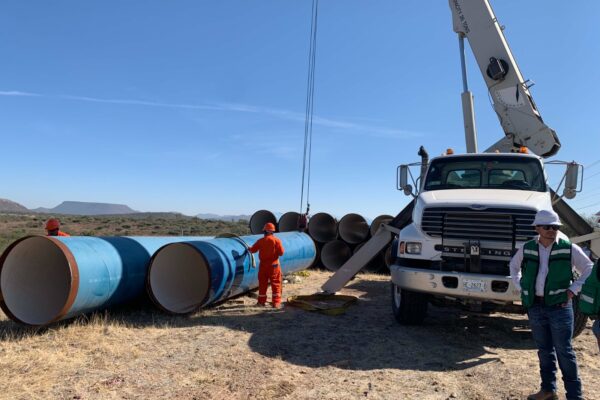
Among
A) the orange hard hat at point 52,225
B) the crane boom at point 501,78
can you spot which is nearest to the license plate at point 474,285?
the crane boom at point 501,78

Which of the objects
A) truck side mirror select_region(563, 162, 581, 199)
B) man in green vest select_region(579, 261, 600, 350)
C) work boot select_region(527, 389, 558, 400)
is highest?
truck side mirror select_region(563, 162, 581, 199)

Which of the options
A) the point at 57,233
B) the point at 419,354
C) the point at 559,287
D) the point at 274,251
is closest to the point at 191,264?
the point at 274,251

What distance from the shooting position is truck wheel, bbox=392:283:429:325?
6641 mm

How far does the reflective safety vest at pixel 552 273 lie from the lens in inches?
155

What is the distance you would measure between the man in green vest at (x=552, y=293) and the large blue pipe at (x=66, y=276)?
217 inches

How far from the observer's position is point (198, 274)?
902cm

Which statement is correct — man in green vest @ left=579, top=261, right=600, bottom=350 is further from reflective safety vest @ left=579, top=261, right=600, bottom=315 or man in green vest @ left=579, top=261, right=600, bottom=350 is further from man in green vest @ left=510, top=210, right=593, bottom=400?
man in green vest @ left=510, top=210, right=593, bottom=400

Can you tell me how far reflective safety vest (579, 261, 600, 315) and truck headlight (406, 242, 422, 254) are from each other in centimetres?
266

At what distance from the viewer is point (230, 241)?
9.12 m

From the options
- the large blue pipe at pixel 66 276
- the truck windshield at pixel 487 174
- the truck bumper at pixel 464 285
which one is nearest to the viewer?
the truck bumper at pixel 464 285

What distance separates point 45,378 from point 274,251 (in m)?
4.48

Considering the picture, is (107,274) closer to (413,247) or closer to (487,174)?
(413,247)

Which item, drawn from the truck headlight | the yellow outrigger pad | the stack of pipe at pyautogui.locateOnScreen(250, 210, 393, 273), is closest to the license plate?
the truck headlight

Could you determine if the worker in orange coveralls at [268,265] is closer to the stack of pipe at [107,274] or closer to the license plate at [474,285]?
the stack of pipe at [107,274]
